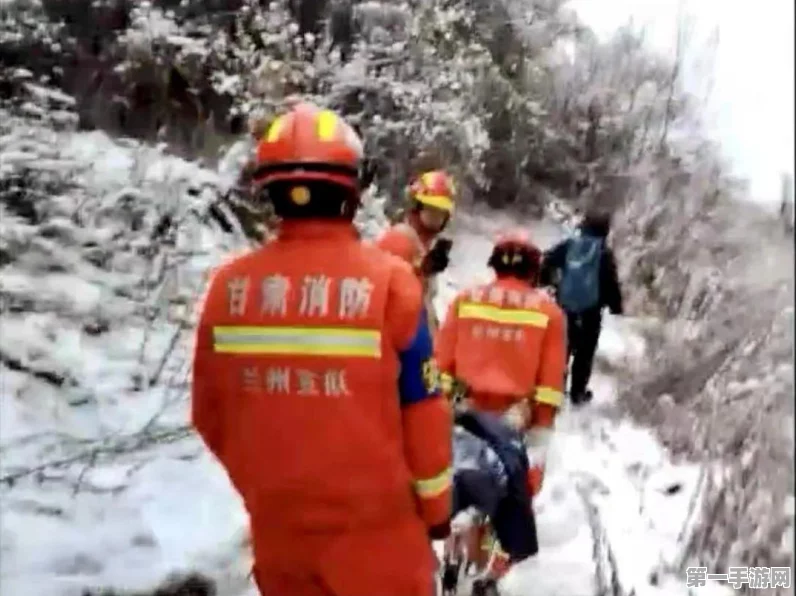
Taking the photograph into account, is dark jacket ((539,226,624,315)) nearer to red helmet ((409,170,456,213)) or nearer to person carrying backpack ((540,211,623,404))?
person carrying backpack ((540,211,623,404))

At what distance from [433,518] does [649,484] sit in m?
0.92

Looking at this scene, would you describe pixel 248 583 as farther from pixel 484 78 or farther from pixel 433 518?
pixel 484 78

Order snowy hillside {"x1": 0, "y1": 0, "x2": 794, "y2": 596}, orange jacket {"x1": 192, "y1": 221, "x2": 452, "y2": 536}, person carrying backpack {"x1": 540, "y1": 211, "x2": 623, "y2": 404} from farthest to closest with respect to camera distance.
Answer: person carrying backpack {"x1": 540, "y1": 211, "x2": 623, "y2": 404}, snowy hillside {"x1": 0, "y1": 0, "x2": 794, "y2": 596}, orange jacket {"x1": 192, "y1": 221, "x2": 452, "y2": 536}

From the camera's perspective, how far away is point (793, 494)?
109cm

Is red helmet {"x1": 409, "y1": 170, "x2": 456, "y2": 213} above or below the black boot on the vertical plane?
above

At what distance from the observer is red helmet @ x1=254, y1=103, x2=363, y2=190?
1.49 m

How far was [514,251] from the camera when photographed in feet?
7.72

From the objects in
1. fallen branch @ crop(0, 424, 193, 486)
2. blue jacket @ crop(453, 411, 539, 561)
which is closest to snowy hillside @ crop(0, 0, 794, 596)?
fallen branch @ crop(0, 424, 193, 486)

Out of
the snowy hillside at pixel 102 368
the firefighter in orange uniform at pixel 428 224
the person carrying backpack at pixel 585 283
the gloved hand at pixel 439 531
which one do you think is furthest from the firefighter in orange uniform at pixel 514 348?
the gloved hand at pixel 439 531

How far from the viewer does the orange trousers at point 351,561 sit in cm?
153

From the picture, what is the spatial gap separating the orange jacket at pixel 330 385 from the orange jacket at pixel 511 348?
32.6 inches

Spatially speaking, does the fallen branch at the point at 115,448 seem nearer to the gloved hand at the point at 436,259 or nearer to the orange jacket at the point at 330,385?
the gloved hand at the point at 436,259

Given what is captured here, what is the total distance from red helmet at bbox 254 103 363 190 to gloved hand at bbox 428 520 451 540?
1.40ft

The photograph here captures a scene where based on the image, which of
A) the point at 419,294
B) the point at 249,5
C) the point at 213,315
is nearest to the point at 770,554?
the point at 419,294
